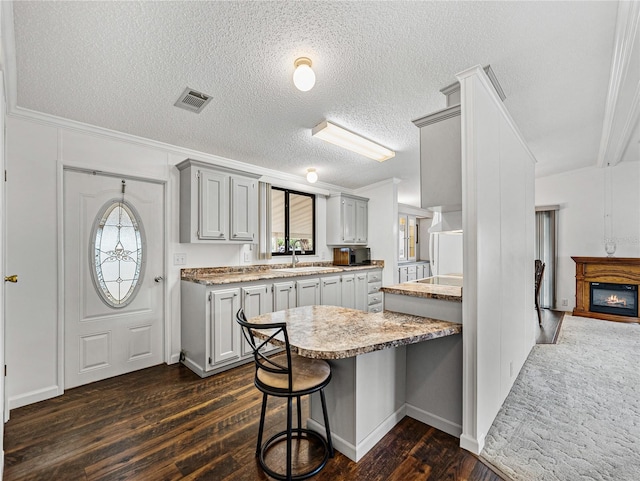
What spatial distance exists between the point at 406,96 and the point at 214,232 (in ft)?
7.61

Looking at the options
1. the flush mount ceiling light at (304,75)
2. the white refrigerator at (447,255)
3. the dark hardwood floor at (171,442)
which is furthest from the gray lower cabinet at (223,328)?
the white refrigerator at (447,255)

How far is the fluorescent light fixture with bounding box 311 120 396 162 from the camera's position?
282cm

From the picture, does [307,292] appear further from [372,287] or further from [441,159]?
[441,159]

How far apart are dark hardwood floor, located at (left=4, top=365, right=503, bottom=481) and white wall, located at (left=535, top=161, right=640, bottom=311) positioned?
544 cm

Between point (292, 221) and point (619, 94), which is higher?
point (619, 94)

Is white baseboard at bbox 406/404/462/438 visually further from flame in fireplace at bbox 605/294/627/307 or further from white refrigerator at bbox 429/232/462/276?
flame in fireplace at bbox 605/294/627/307

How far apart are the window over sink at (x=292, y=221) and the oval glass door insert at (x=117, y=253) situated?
1742mm

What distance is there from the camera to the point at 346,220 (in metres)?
4.93

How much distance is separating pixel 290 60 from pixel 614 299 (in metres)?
6.34

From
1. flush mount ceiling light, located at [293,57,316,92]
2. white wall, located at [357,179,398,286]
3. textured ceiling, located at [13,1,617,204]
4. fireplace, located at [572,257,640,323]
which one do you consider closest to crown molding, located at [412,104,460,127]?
textured ceiling, located at [13,1,617,204]

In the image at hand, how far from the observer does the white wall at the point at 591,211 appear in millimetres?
5023

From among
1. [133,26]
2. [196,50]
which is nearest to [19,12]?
[133,26]

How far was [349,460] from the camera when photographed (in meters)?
1.72

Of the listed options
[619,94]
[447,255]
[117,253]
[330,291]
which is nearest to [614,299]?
[447,255]
